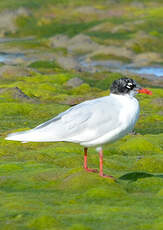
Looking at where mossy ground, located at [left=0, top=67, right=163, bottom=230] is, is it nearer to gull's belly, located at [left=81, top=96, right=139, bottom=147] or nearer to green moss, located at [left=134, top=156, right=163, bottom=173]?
green moss, located at [left=134, top=156, right=163, bottom=173]

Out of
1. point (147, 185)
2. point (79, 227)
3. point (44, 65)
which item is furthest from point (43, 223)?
point (44, 65)

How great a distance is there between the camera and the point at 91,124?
1262 cm

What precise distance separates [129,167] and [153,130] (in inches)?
336

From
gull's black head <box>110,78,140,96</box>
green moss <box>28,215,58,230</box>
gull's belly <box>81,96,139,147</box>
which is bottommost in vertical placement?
green moss <box>28,215,58,230</box>

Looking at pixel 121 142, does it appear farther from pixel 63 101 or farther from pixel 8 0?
pixel 8 0

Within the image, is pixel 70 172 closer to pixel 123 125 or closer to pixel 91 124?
pixel 91 124

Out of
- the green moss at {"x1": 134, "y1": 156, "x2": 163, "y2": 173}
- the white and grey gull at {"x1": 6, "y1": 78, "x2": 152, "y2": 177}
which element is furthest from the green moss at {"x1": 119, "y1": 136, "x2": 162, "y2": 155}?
the white and grey gull at {"x1": 6, "y1": 78, "x2": 152, "y2": 177}

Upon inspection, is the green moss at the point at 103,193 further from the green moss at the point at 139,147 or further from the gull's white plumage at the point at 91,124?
the green moss at the point at 139,147

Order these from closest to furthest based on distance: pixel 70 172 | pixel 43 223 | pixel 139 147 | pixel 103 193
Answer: pixel 43 223 < pixel 103 193 < pixel 70 172 < pixel 139 147

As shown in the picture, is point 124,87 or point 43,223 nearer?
point 43,223

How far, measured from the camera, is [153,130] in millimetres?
25047

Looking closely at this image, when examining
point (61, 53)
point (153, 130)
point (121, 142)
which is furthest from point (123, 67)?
point (121, 142)

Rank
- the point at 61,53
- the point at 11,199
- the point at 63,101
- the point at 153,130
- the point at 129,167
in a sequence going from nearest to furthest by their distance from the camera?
the point at 11,199 → the point at 129,167 → the point at 153,130 → the point at 63,101 → the point at 61,53

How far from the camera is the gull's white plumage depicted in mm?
12562
